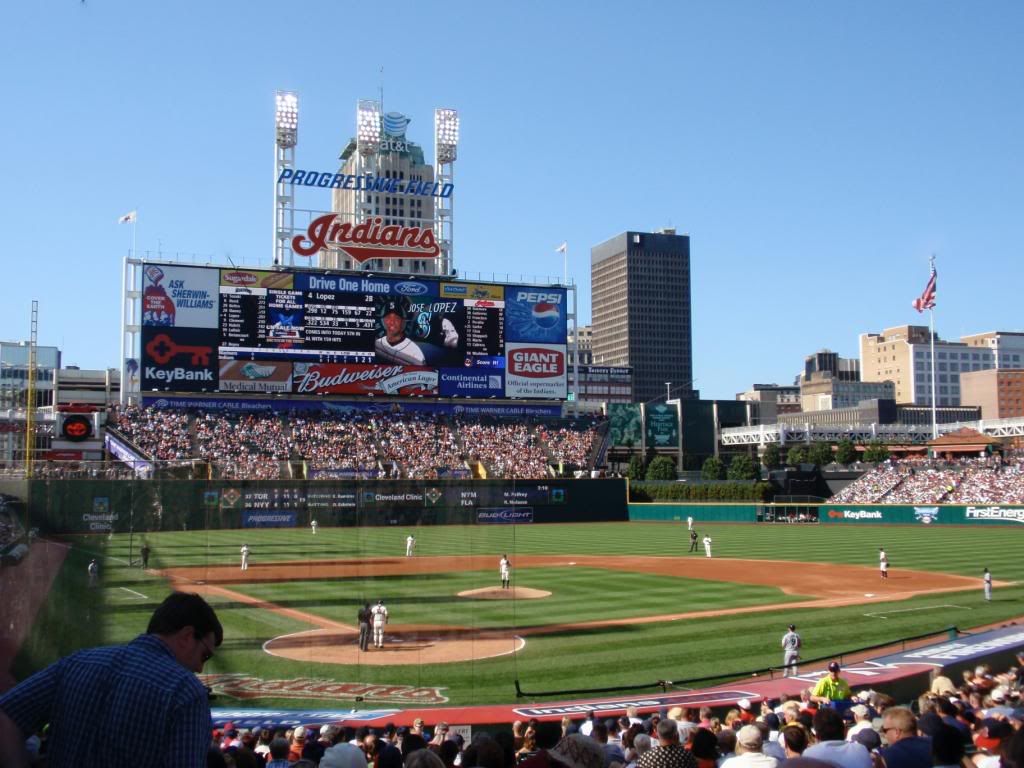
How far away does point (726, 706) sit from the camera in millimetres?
14461

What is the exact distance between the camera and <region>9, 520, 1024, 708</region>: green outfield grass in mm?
16531

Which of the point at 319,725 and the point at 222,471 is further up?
the point at 222,471

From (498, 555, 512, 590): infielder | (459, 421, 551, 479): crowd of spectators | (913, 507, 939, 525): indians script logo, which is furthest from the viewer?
(459, 421, 551, 479): crowd of spectators

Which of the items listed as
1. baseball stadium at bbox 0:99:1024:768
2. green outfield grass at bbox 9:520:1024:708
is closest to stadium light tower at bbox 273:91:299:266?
baseball stadium at bbox 0:99:1024:768

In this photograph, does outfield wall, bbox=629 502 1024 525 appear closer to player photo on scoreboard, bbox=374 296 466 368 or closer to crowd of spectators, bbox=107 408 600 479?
crowd of spectators, bbox=107 408 600 479

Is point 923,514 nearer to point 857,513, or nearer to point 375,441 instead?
point 857,513

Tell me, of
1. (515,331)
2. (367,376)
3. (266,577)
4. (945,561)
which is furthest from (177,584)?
(515,331)

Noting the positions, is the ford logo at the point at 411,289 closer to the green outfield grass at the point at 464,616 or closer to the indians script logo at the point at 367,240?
the indians script logo at the point at 367,240

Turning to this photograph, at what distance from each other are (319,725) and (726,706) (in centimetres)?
613

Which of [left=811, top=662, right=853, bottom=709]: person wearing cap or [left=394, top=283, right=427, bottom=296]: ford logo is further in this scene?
[left=394, top=283, right=427, bottom=296]: ford logo

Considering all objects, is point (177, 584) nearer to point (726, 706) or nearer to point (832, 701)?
point (726, 706)

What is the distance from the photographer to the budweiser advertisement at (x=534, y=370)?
217 feet

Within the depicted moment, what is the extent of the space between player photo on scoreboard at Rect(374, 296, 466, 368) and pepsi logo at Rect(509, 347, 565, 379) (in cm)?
393

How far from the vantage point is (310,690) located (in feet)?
56.5
